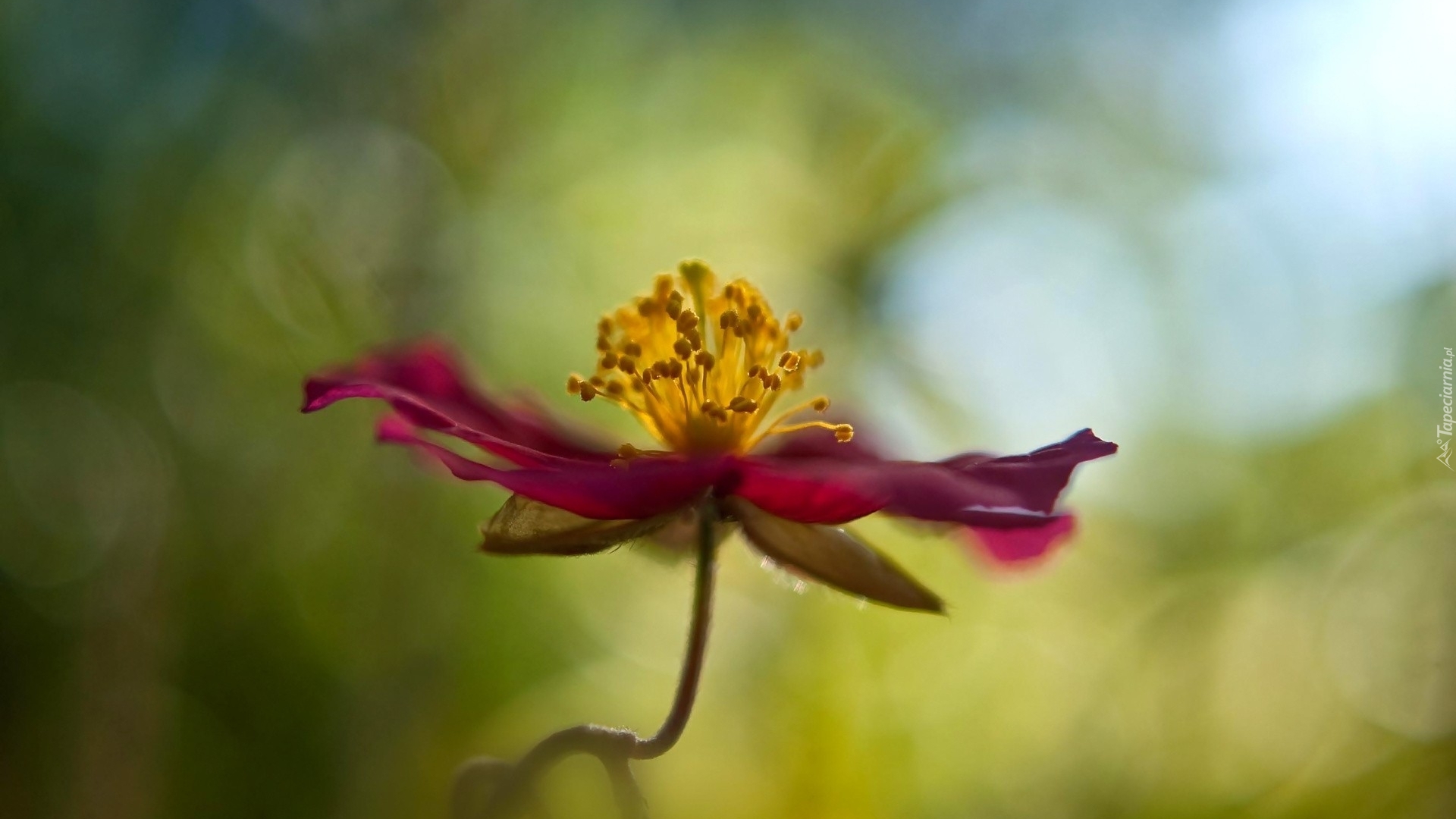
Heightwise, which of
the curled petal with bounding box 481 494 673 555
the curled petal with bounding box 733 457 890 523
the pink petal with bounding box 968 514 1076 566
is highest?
the pink petal with bounding box 968 514 1076 566

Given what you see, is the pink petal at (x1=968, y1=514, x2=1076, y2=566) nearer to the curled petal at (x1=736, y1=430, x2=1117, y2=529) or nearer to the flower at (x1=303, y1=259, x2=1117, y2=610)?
the flower at (x1=303, y1=259, x2=1117, y2=610)

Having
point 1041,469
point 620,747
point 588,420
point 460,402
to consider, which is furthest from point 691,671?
point 588,420

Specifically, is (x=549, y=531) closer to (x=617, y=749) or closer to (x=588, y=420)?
(x=617, y=749)

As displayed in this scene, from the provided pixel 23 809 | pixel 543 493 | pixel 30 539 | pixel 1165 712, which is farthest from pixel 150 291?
pixel 1165 712

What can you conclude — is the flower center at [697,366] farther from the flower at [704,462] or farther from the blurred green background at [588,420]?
the blurred green background at [588,420]

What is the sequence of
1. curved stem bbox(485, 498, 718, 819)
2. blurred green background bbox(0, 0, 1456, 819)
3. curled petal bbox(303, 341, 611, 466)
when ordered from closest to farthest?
1. curved stem bbox(485, 498, 718, 819)
2. curled petal bbox(303, 341, 611, 466)
3. blurred green background bbox(0, 0, 1456, 819)

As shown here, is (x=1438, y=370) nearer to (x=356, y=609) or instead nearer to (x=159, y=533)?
(x=356, y=609)

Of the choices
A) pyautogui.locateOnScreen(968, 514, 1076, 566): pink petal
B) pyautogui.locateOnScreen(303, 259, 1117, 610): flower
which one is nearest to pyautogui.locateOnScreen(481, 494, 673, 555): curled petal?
pyautogui.locateOnScreen(303, 259, 1117, 610): flower
